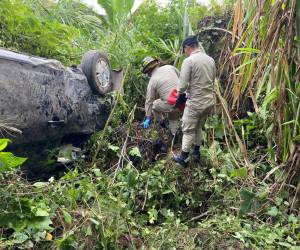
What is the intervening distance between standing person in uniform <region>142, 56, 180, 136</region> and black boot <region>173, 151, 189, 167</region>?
69 centimetres

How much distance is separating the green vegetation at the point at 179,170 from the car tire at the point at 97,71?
0.48m

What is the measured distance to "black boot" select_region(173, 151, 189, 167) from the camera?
5.27m

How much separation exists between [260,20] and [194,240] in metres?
2.02

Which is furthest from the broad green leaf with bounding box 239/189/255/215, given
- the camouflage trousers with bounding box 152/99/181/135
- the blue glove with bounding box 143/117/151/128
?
the blue glove with bounding box 143/117/151/128

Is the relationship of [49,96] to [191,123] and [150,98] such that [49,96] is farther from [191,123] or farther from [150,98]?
[150,98]

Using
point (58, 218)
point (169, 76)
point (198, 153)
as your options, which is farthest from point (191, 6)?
point (58, 218)

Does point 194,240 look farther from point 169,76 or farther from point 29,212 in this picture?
point 169,76

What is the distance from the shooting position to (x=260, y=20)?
4.38 metres

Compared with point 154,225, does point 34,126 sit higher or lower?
higher

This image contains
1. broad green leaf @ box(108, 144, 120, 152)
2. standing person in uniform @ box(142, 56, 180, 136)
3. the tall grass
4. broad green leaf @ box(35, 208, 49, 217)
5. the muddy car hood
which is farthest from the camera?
standing person in uniform @ box(142, 56, 180, 136)

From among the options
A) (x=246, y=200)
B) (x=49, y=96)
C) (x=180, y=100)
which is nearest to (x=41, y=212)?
(x=49, y=96)

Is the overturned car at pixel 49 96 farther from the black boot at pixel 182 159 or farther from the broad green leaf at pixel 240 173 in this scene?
the broad green leaf at pixel 240 173

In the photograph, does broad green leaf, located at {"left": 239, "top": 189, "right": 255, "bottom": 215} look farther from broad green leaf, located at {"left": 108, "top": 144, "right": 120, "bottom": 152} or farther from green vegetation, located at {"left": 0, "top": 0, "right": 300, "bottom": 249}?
broad green leaf, located at {"left": 108, "top": 144, "right": 120, "bottom": 152}

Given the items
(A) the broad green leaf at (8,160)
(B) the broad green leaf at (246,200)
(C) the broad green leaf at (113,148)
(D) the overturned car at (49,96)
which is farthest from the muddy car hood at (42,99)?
(B) the broad green leaf at (246,200)
